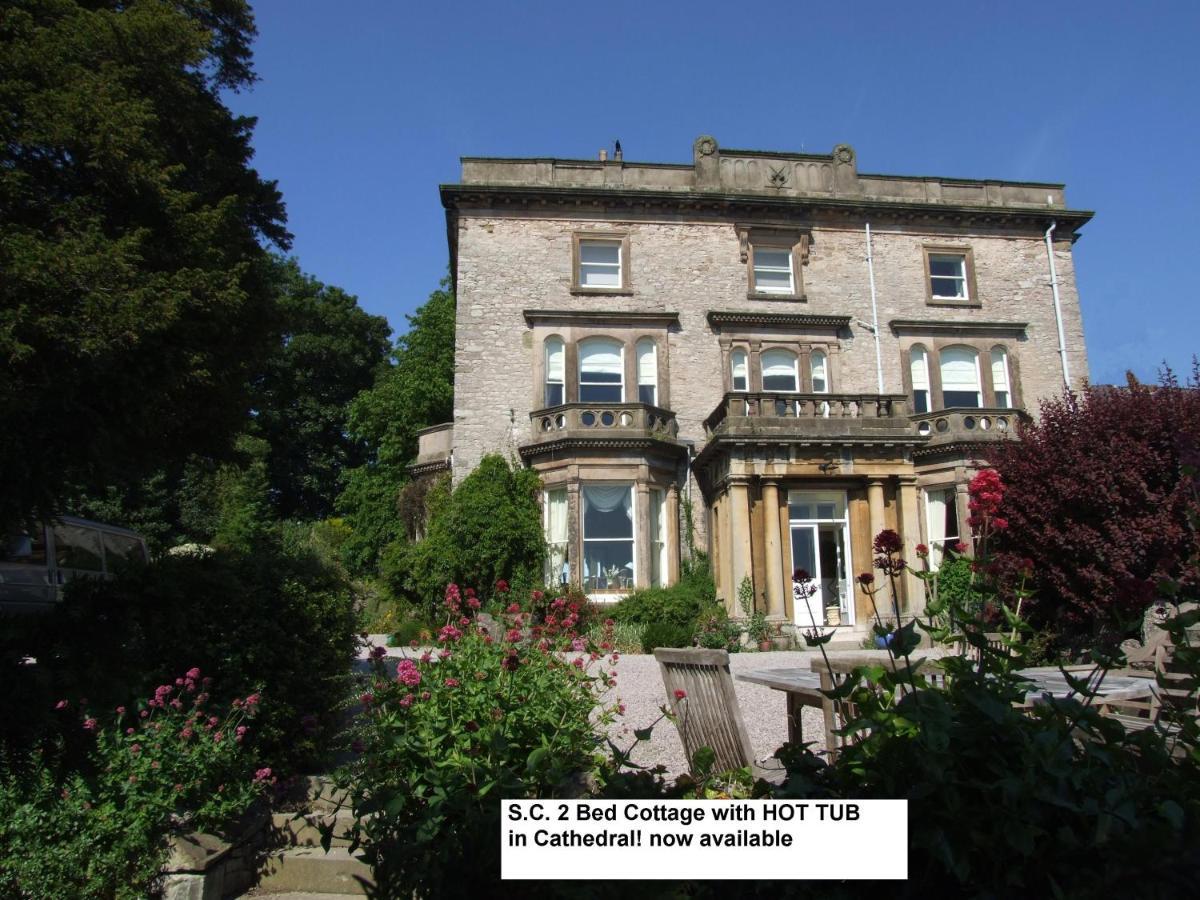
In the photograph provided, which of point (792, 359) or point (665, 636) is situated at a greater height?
point (792, 359)

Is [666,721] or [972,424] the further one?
[972,424]

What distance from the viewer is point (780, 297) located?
20.7 meters

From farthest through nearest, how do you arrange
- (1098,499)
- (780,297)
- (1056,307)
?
Answer: (1056,307)
(780,297)
(1098,499)

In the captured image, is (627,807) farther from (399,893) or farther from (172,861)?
(172,861)

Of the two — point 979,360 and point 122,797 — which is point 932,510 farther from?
point 122,797

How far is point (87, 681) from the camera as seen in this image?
16.4 feet

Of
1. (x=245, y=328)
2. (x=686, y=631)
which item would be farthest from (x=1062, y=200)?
(x=245, y=328)

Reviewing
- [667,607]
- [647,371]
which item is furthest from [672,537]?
[647,371]

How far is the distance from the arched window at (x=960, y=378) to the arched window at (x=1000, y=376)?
48 cm

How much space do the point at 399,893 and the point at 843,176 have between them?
72.5 ft

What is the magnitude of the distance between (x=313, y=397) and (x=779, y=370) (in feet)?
88.2

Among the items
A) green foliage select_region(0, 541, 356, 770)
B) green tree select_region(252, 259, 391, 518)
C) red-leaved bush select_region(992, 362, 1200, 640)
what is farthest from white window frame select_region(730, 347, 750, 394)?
green tree select_region(252, 259, 391, 518)

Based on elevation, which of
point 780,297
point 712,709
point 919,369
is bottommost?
point 712,709

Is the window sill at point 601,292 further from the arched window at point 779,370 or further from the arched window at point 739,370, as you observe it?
the arched window at point 779,370
